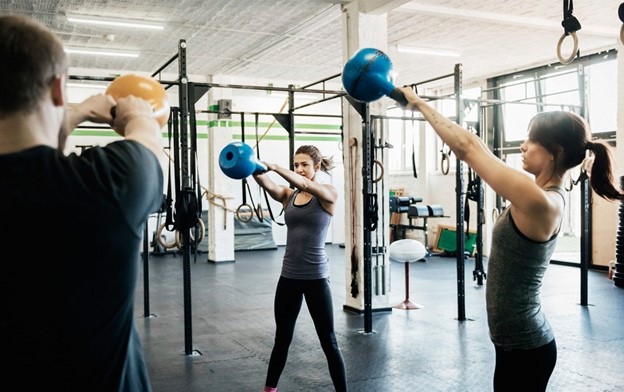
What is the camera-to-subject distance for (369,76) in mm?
2016

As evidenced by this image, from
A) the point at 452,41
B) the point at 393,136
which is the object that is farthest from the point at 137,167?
the point at 393,136

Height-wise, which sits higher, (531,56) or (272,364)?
(531,56)

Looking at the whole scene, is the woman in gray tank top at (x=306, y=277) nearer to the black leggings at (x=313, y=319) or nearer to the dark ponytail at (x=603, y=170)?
the black leggings at (x=313, y=319)

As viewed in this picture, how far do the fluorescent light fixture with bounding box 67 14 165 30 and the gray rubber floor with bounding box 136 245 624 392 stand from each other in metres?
3.08

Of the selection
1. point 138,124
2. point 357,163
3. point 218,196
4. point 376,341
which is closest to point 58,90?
point 138,124

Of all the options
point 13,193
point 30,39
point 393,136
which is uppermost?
point 393,136

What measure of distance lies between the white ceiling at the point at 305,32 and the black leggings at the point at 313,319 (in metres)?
3.29

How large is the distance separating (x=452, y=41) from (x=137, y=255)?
24.6ft

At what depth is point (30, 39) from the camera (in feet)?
2.88

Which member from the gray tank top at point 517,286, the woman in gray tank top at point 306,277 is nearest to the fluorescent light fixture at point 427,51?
the woman in gray tank top at point 306,277

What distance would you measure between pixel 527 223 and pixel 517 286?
0.68 feet

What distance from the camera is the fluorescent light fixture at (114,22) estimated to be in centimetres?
634

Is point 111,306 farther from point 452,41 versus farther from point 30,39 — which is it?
point 452,41

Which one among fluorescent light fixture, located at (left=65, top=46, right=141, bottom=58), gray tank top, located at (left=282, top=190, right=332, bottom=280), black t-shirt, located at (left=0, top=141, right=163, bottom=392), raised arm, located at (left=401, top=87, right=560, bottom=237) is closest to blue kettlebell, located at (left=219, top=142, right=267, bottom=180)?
gray tank top, located at (left=282, top=190, right=332, bottom=280)
